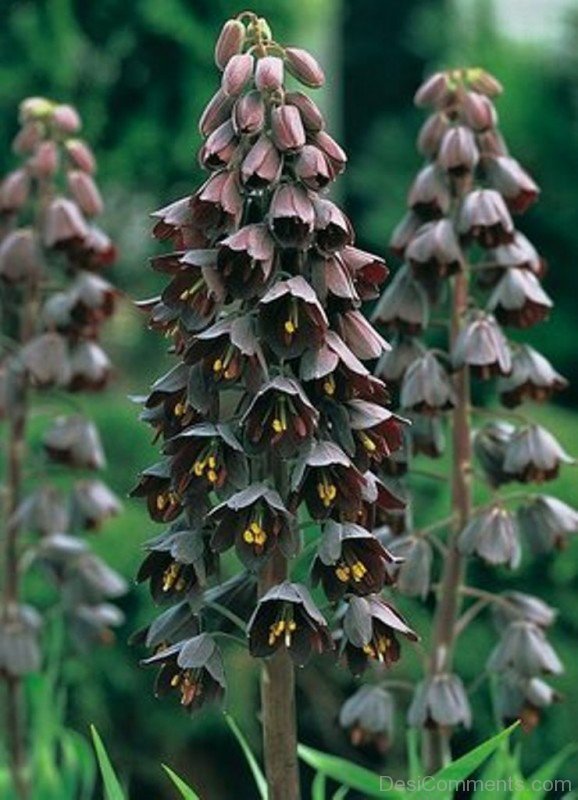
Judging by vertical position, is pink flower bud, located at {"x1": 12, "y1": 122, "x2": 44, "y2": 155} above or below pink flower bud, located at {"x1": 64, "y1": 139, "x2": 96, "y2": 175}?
above

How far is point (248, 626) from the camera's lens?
8.22 feet

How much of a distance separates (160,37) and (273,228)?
197 inches

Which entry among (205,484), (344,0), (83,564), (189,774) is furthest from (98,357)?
(344,0)

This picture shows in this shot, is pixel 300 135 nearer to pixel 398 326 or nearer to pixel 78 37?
pixel 398 326

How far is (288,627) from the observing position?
2492 mm

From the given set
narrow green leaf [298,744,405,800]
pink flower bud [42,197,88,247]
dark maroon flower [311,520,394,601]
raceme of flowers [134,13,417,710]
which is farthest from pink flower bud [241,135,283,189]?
pink flower bud [42,197,88,247]

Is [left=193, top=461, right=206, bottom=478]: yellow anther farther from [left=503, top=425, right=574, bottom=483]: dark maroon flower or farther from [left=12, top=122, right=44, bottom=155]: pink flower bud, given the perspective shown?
[left=12, top=122, right=44, bottom=155]: pink flower bud

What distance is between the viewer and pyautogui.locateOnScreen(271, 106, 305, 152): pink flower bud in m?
2.46

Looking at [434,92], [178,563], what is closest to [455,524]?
[434,92]

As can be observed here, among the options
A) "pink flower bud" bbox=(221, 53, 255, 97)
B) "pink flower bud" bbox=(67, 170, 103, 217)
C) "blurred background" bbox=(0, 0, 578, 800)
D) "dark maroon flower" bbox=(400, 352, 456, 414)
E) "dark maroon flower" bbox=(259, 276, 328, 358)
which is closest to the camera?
"dark maroon flower" bbox=(259, 276, 328, 358)

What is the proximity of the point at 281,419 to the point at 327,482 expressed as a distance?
0.11 m

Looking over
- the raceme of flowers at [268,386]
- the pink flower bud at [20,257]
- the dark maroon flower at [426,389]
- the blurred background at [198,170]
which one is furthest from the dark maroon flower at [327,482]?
the blurred background at [198,170]

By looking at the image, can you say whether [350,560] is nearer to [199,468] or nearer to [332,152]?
[199,468]

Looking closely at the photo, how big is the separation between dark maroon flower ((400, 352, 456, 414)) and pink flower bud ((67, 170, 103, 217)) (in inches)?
40.1
